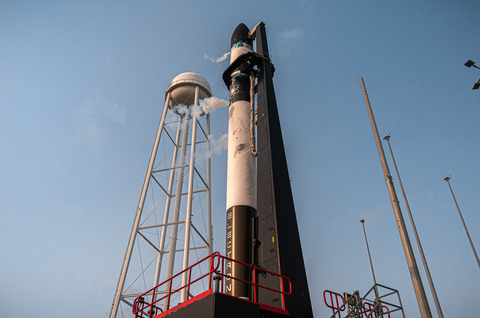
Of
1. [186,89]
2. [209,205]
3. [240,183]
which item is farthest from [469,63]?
[186,89]

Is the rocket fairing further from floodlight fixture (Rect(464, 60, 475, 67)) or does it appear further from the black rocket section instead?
floodlight fixture (Rect(464, 60, 475, 67))

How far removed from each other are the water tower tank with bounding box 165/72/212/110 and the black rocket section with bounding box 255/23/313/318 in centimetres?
1141

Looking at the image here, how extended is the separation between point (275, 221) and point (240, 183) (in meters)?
2.56

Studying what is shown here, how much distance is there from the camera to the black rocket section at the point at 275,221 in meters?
9.02

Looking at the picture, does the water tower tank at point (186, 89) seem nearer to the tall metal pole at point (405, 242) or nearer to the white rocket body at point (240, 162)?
the white rocket body at point (240, 162)

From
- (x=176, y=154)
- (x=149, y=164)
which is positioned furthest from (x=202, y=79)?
(x=149, y=164)

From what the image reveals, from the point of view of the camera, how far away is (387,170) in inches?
396

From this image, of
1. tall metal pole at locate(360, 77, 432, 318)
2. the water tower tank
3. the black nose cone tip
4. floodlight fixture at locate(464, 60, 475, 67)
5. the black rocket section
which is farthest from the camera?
the water tower tank

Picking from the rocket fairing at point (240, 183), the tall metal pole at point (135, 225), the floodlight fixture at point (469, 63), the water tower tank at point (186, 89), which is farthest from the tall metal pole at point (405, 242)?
the water tower tank at point (186, 89)

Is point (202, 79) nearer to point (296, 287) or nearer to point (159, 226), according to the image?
point (159, 226)

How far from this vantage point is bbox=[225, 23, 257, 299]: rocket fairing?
33.5 ft

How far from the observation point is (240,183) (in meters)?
12.1

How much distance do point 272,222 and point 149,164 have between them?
12.8m

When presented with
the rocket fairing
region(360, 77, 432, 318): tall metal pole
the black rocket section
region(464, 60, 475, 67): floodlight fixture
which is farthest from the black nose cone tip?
region(464, 60, 475, 67): floodlight fixture
